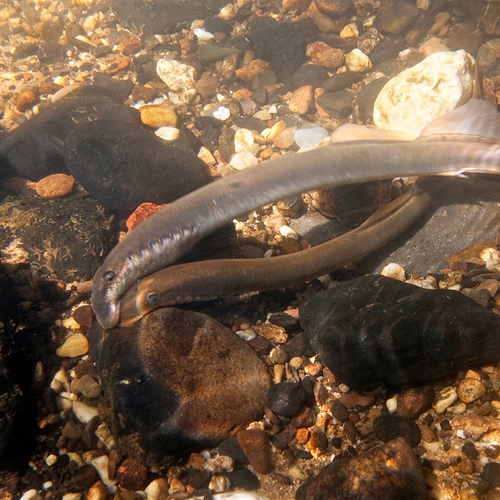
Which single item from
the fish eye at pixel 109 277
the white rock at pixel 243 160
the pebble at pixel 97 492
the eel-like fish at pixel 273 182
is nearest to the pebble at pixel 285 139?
the white rock at pixel 243 160

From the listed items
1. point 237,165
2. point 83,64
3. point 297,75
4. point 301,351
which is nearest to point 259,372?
point 301,351

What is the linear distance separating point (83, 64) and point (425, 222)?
25.5 ft

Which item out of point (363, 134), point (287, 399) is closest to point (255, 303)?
point (287, 399)

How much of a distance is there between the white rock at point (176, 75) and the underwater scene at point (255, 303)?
0.99 metres

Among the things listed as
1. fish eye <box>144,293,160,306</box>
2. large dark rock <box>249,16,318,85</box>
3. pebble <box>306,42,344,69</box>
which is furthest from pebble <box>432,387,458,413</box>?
pebble <box>306,42,344,69</box>

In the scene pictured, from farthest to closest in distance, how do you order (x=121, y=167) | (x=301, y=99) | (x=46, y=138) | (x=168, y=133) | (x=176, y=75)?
(x=176, y=75) → (x=301, y=99) → (x=168, y=133) → (x=46, y=138) → (x=121, y=167)

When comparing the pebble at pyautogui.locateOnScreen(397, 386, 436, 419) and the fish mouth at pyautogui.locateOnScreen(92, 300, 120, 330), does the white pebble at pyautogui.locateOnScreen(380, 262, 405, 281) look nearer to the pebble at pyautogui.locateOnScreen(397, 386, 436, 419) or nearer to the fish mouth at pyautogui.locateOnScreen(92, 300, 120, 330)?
the pebble at pyautogui.locateOnScreen(397, 386, 436, 419)

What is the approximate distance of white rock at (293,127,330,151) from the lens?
17.1 ft

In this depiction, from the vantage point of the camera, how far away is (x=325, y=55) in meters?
6.43

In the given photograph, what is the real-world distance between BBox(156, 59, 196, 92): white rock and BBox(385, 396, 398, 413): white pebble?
627 centimetres

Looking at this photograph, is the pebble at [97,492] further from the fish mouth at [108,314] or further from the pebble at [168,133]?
the pebble at [168,133]

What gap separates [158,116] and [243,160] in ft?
5.43

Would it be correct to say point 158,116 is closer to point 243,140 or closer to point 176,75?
point 243,140

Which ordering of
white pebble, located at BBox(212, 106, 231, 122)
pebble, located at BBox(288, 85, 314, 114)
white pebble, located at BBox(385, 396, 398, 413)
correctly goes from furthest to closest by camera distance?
pebble, located at BBox(288, 85, 314, 114) → white pebble, located at BBox(212, 106, 231, 122) → white pebble, located at BBox(385, 396, 398, 413)
